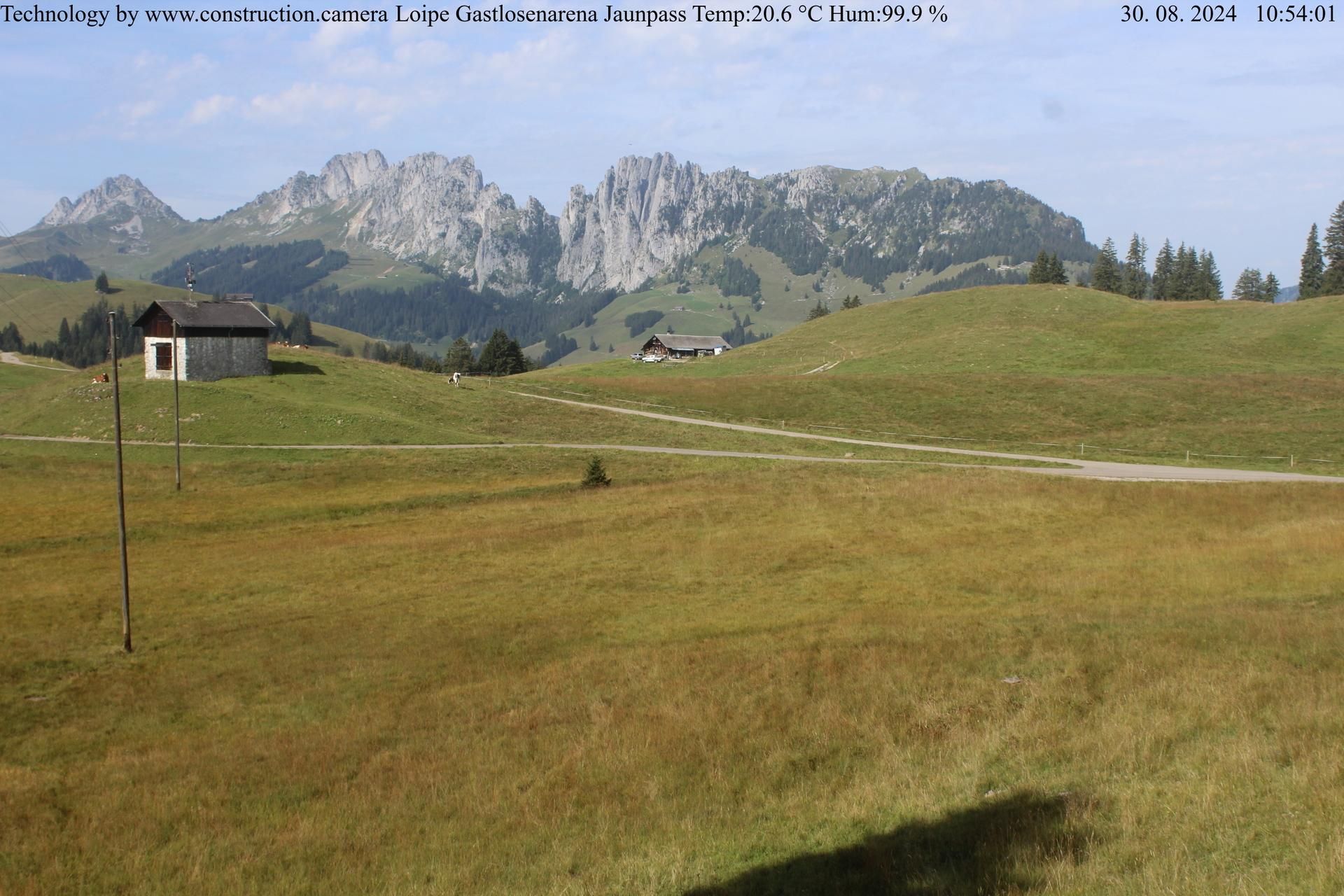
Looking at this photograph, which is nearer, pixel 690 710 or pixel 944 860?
pixel 944 860

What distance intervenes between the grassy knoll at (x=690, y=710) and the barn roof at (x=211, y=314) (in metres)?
47.1

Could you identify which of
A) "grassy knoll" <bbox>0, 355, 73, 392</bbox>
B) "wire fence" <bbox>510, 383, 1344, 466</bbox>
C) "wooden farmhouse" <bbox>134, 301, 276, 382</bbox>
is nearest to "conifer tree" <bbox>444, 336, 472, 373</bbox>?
"grassy knoll" <bbox>0, 355, 73, 392</bbox>

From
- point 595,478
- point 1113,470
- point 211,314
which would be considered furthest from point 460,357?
point 1113,470

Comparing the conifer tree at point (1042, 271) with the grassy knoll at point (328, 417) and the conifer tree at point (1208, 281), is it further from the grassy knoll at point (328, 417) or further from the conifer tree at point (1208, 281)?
the grassy knoll at point (328, 417)

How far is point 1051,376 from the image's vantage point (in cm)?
11188

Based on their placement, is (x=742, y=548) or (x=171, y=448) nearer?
(x=742, y=548)

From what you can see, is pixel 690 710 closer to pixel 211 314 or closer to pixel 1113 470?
pixel 1113 470

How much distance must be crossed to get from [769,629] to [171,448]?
188 feet

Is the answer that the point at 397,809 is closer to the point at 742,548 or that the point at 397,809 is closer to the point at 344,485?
the point at 742,548

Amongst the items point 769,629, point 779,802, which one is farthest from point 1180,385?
point 779,802

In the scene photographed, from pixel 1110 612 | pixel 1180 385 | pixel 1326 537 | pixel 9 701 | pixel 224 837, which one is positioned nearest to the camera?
pixel 224 837

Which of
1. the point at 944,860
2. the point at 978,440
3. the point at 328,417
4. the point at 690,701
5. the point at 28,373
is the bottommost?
the point at 690,701

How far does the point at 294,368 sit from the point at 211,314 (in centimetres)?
1110

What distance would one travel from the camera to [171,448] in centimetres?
6950
